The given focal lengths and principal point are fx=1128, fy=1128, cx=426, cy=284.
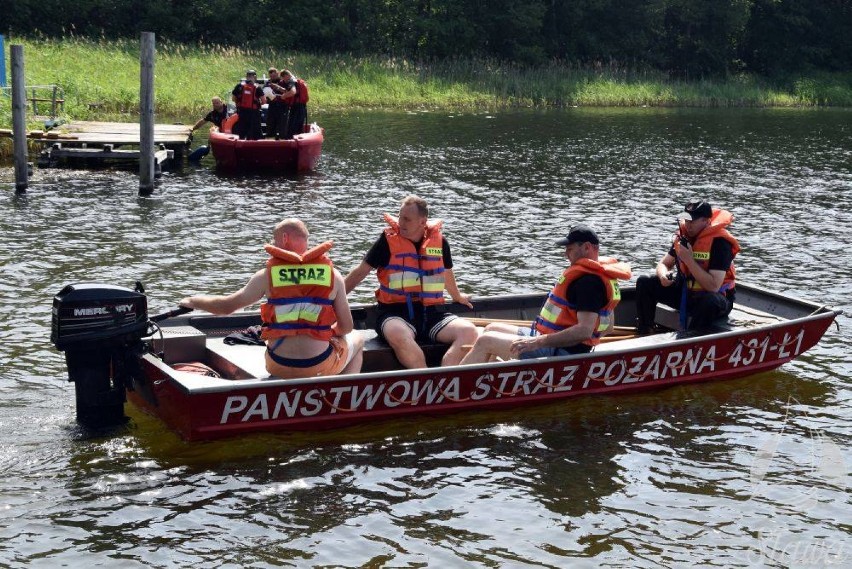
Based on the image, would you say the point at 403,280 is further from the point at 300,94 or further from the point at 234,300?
the point at 300,94

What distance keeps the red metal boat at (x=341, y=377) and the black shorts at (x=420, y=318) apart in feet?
0.42

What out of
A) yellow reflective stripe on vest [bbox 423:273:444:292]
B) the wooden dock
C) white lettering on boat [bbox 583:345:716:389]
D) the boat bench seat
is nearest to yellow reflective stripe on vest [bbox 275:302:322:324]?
the boat bench seat

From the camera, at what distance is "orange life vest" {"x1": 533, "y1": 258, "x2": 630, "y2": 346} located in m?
8.67

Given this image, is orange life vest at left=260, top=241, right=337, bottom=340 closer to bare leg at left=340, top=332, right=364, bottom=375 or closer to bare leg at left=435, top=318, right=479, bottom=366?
bare leg at left=340, top=332, right=364, bottom=375

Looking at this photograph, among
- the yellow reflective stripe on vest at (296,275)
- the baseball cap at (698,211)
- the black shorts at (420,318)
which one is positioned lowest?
the black shorts at (420,318)

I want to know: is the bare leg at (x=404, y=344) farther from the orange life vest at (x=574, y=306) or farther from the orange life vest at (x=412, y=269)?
the orange life vest at (x=574, y=306)

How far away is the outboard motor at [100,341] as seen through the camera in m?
7.83

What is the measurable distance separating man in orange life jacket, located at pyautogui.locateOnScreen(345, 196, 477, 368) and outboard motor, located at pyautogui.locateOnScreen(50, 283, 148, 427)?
183cm

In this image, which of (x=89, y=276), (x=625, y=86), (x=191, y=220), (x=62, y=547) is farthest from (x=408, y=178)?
(x=625, y=86)

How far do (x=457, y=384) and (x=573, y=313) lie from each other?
1.08 metres

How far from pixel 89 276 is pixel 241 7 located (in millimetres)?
35507

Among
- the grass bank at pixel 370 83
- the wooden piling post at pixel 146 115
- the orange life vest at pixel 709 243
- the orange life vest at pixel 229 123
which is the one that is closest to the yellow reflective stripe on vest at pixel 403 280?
the orange life vest at pixel 709 243

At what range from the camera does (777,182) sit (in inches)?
902

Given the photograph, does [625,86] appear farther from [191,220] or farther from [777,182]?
A: [191,220]
